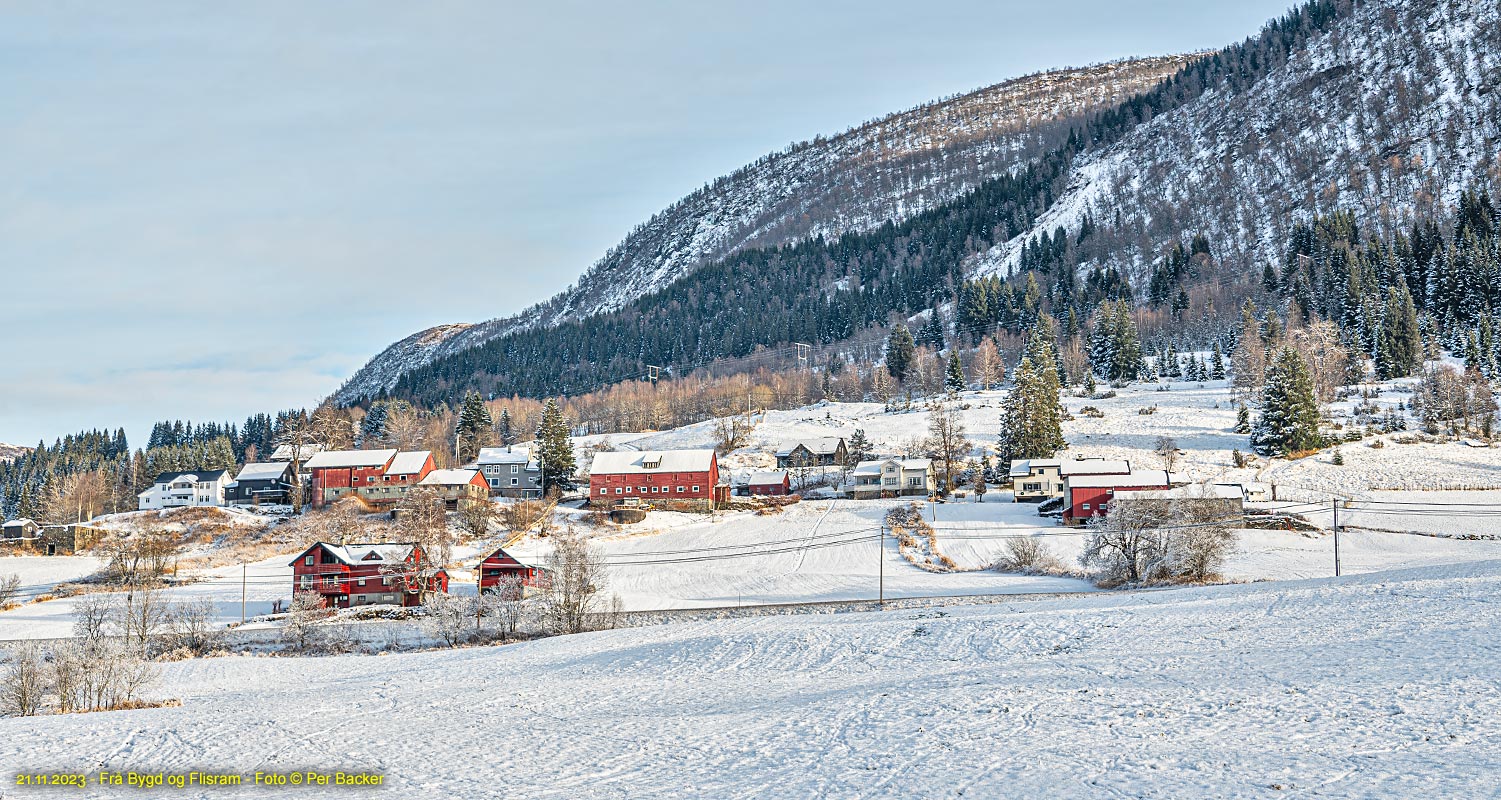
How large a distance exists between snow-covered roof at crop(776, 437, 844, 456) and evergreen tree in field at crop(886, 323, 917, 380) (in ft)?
162

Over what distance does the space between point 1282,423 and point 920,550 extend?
40624 millimetres

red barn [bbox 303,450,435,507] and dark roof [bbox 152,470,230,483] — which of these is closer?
red barn [bbox 303,450,435,507]

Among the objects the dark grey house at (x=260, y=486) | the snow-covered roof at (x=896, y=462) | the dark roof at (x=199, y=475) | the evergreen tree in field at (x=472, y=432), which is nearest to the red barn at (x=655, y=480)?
the snow-covered roof at (x=896, y=462)

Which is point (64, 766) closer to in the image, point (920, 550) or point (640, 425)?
point (920, 550)

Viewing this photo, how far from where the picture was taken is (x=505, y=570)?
5778 centimetres

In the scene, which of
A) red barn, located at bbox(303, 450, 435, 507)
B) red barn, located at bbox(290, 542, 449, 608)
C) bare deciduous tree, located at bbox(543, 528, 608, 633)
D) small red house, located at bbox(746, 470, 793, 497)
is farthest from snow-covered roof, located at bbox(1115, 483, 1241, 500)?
red barn, located at bbox(303, 450, 435, 507)

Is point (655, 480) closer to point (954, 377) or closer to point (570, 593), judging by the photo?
point (570, 593)

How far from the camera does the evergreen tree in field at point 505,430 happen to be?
148 metres

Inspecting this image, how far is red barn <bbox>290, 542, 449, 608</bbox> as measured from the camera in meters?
57.8

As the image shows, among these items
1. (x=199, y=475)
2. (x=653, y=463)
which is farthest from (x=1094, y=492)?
(x=199, y=475)

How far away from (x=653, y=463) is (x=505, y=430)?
2977 inches

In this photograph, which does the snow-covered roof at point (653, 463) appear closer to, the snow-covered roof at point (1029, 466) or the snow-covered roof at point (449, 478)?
the snow-covered roof at point (449, 478)

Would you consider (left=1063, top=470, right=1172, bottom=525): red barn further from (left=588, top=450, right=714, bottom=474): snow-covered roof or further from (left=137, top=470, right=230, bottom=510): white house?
(left=137, top=470, right=230, bottom=510): white house

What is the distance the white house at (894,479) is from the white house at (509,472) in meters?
33.0
